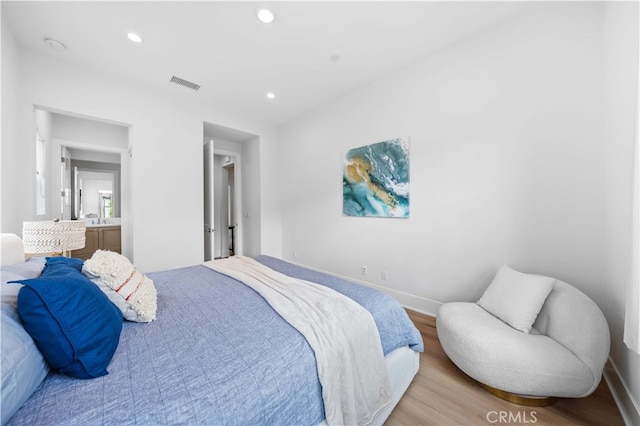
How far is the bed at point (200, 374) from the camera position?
0.70 meters

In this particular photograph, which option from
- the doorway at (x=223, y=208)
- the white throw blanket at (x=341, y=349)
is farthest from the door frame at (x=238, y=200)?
the white throw blanket at (x=341, y=349)

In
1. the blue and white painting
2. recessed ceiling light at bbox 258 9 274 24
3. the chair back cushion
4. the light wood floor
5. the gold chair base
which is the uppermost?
recessed ceiling light at bbox 258 9 274 24

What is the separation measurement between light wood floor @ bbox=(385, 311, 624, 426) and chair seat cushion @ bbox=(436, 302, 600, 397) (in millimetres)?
116

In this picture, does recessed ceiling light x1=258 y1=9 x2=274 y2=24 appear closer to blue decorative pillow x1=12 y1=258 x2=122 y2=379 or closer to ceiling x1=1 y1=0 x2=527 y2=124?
ceiling x1=1 y1=0 x2=527 y2=124

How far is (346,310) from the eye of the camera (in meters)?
1.32

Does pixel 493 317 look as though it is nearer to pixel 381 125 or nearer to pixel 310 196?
pixel 381 125

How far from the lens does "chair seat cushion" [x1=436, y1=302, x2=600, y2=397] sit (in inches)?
52.4

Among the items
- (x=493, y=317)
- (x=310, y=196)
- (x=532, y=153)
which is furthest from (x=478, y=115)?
(x=310, y=196)

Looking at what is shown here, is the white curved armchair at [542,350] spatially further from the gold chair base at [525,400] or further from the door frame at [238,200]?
the door frame at [238,200]

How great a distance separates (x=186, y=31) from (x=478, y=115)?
2.95m

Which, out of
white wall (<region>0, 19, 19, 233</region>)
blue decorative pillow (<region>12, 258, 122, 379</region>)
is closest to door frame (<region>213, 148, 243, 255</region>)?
white wall (<region>0, 19, 19, 233</region>)

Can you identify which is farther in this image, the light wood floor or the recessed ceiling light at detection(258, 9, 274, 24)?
the recessed ceiling light at detection(258, 9, 274, 24)

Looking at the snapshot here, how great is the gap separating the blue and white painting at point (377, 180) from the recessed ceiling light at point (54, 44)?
132 inches

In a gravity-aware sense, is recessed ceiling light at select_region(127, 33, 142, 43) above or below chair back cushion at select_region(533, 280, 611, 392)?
above
